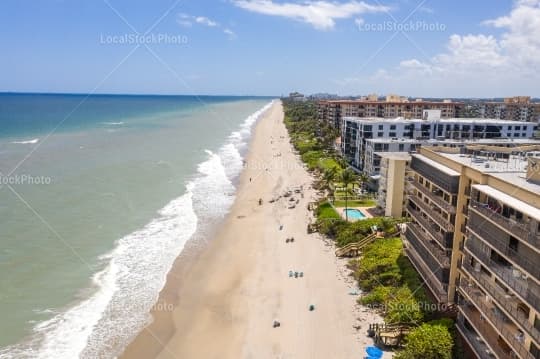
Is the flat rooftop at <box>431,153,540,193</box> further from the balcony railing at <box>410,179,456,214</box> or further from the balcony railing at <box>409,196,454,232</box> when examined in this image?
the balcony railing at <box>409,196,454,232</box>

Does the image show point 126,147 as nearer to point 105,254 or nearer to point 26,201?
point 26,201

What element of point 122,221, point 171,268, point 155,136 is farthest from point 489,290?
point 155,136

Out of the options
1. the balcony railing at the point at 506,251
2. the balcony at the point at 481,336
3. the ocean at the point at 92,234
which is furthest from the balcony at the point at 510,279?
the ocean at the point at 92,234

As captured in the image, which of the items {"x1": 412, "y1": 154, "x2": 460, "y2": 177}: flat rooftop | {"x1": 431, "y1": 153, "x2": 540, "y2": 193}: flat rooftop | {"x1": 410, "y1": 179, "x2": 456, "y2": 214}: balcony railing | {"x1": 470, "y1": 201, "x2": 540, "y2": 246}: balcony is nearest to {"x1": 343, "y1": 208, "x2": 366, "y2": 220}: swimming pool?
{"x1": 410, "y1": 179, "x2": 456, "y2": 214}: balcony railing

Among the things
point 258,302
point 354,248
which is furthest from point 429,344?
point 354,248

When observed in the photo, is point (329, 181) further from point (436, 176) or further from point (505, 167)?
point (505, 167)

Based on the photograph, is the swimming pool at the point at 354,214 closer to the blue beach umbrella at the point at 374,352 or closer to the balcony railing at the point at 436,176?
the balcony railing at the point at 436,176
